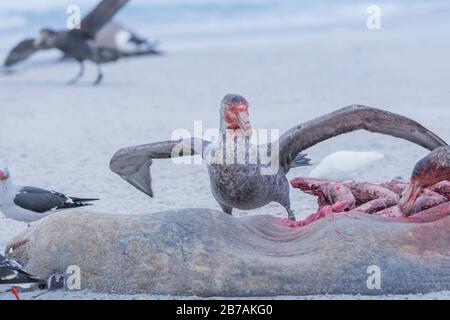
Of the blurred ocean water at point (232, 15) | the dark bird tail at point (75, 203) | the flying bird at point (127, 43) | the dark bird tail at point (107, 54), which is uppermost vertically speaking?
the blurred ocean water at point (232, 15)

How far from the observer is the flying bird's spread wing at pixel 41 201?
22.2 feet

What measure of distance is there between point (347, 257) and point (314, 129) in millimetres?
1242

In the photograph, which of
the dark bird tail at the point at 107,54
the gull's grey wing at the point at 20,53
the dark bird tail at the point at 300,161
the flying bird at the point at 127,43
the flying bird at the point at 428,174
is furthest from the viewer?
the flying bird at the point at 127,43

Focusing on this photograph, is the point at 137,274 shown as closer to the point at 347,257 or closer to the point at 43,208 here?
the point at 347,257

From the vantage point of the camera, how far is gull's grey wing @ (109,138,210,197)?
253 inches

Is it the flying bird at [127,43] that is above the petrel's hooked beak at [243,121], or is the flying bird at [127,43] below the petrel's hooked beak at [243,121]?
above

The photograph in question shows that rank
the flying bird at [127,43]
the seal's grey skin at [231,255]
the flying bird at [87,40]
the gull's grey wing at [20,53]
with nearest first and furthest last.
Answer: the seal's grey skin at [231,255]
the flying bird at [87,40]
the gull's grey wing at [20,53]
the flying bird at [127,43]

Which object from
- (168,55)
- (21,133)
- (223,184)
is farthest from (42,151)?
(168,55)

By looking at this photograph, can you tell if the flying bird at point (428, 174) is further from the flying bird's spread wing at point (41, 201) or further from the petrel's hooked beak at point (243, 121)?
the flying bird's spread wing at point (41, 201)

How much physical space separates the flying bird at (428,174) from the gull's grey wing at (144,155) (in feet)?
4.42

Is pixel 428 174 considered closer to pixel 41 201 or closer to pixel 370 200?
pixel 370 200

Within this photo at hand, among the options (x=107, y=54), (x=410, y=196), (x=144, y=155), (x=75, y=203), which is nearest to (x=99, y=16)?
(x=107, y=54)

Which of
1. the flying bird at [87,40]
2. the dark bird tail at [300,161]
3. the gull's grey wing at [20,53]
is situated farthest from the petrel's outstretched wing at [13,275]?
the gull's grey wing at [20,53]
